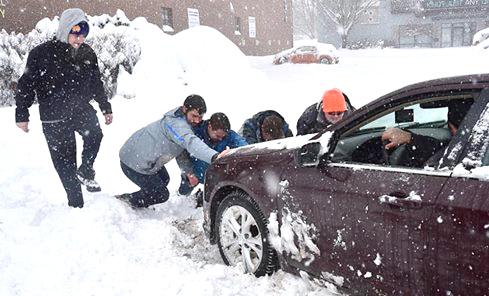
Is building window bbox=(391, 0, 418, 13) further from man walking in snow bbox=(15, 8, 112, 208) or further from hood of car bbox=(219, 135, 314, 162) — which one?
hood of car bbox=(219, 135, 314, 162)

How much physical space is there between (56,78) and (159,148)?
118 centimetres

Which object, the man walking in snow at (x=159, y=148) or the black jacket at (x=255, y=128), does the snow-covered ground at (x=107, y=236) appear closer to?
the man walking in snow at (x=159, y=148)

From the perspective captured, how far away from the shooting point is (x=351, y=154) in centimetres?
314

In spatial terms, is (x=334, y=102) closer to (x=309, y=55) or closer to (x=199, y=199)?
(x=199, y=199)

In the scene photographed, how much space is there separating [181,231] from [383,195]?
2722 millimetres

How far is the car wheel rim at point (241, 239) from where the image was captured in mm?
3562

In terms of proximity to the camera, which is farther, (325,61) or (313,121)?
(325,61)

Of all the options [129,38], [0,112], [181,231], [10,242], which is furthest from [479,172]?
[129,38]

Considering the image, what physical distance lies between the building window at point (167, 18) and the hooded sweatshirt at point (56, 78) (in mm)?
17485

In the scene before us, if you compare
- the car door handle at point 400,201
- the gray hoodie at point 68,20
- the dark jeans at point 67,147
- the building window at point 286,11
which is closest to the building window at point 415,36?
the building window at point 286,11

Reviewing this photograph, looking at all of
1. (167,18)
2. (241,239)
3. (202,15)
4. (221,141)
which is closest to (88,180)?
(221,141)

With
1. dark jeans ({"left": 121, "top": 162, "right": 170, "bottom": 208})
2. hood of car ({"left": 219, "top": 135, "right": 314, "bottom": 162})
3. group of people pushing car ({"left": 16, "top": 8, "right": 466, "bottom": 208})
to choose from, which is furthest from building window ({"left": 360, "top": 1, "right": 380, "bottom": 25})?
hood of car ({"left": 219, "top": 135, "right": 314, "bottom": 162})

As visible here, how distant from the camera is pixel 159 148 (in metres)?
4.96

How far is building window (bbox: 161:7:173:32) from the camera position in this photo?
21.9 metres
